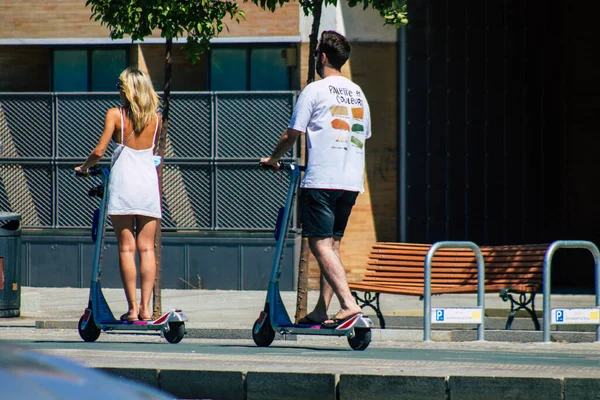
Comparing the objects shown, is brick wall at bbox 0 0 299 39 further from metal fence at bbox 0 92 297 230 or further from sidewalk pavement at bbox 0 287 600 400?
sidewalk pavement at bbox 0 287 600 400

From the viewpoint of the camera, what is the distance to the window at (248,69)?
17.7 m

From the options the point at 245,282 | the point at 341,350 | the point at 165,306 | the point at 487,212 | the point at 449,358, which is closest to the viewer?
the point at 449,358

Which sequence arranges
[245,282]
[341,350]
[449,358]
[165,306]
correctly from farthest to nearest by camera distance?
[245,282] → [165,306] → [341,350] → [449,358]

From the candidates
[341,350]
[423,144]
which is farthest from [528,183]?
[341,350]

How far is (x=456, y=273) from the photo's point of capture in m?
12.0

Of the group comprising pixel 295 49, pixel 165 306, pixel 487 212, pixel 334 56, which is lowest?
pixel 165 306

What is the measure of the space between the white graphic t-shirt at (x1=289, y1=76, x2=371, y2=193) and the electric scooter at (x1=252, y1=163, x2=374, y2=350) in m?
0.23

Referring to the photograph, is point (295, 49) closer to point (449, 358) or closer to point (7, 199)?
point (7, 199)

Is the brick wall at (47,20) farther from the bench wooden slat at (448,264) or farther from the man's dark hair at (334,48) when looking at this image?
the man's dark hair at (334,48)

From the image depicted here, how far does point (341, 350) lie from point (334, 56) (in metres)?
1.97

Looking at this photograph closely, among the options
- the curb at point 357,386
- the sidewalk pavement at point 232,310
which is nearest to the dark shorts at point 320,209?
the curb at point 357,386

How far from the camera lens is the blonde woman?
26.5 feet

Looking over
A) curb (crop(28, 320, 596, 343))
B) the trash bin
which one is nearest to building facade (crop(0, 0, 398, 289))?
the trash bin

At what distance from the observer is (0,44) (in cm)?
1784
